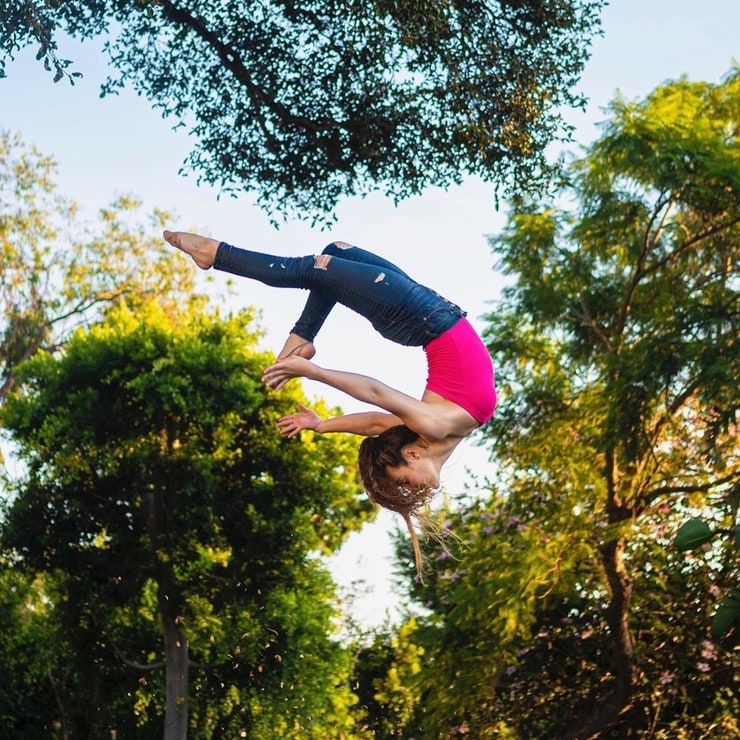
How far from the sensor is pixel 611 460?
11344mm

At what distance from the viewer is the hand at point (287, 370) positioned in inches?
160

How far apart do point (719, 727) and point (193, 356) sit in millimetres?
6739

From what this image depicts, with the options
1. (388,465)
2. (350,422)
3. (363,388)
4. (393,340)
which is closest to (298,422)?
(350,422)

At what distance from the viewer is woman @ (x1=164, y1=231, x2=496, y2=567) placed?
413 cm

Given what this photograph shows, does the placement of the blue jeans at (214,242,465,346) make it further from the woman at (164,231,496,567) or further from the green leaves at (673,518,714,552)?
the green leaves at (673,518,714,552)

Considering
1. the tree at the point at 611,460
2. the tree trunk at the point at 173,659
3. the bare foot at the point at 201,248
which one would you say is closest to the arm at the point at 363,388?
the bare foot at the point at 201,248

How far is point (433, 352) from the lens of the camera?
4.32 meters

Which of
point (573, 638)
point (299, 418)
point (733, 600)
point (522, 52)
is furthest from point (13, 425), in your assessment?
point (733, 600)

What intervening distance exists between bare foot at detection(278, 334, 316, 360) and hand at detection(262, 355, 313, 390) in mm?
377

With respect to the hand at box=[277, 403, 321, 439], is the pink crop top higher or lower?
lower

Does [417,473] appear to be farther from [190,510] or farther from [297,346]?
[190,510]

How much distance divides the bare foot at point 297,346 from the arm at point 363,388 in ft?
1.24

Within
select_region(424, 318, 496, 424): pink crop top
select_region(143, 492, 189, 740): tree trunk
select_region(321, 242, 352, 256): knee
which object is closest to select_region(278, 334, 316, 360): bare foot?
select_region(321, 242, 352, 256): knee

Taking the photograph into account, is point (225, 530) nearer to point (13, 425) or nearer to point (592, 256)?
point (13, 425)
